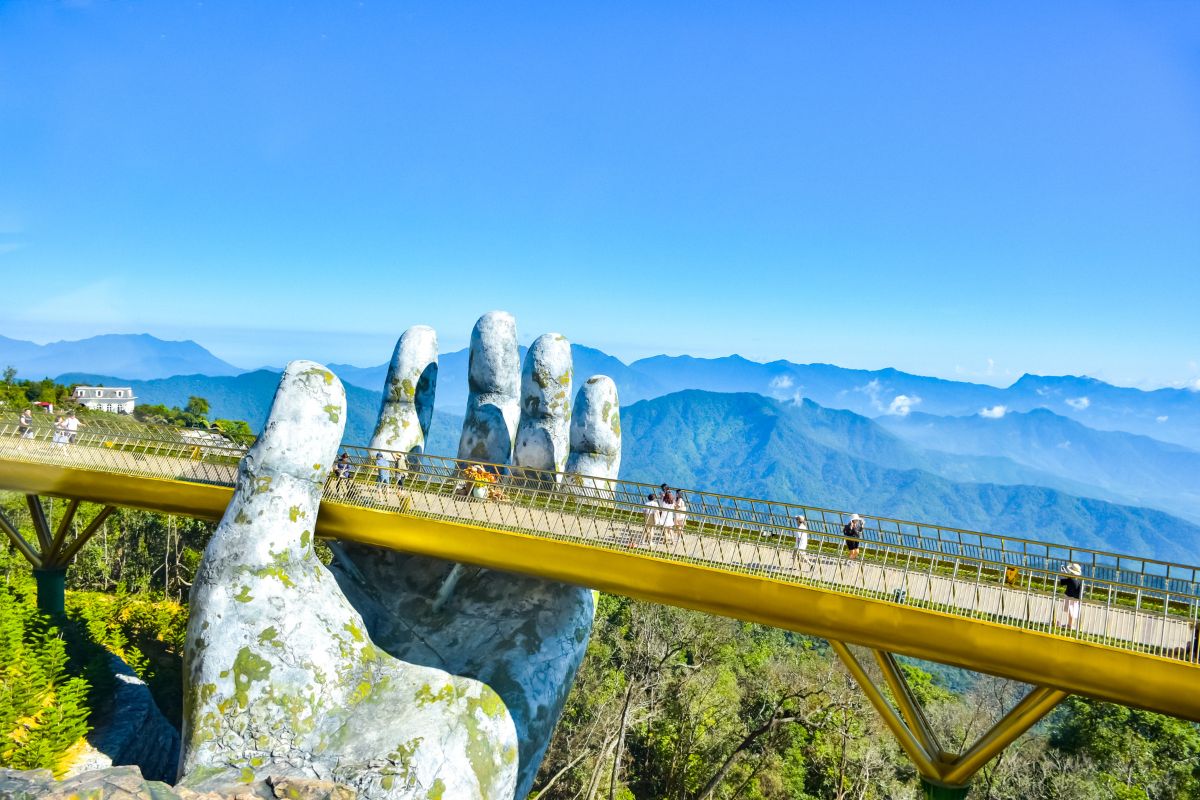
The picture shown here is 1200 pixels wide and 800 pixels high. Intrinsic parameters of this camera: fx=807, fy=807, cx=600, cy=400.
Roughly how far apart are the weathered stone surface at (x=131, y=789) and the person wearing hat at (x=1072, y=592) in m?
9.72

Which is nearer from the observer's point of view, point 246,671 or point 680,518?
point 246,671

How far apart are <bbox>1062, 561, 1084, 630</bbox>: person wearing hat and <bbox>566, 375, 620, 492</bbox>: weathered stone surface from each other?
24.2 ft

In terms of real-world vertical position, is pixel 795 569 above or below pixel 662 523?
below

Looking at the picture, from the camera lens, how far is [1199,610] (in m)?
9.64

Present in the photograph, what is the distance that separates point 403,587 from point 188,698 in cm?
395

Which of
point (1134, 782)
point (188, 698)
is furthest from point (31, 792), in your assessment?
point (1134, 782)

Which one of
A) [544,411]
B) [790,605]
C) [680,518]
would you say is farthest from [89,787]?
[790,605]

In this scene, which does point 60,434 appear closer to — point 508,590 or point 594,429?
point 508,590

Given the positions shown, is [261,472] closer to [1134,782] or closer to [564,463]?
[564,463]

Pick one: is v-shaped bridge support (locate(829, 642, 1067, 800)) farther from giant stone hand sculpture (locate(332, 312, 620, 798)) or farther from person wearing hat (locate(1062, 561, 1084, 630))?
giant stone hand sculpture (locate(332, 312, 620, 798))

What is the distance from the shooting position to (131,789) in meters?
10.0

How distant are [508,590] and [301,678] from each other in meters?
3.82

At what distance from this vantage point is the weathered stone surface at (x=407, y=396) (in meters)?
16.9

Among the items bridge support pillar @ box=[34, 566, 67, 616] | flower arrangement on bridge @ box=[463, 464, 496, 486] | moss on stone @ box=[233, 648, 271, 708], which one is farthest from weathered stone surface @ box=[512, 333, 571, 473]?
bridge support pillar @ box=[34, 566, 67, 616]
